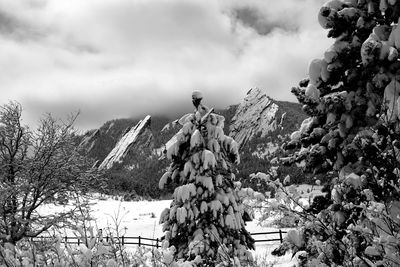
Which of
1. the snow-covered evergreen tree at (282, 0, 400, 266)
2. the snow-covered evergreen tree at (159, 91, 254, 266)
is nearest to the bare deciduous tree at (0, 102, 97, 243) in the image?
the snow-covered evergreen tree at (159, 91, 254, 266)

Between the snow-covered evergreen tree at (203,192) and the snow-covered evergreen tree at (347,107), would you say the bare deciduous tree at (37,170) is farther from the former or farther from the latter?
the snow-covered evergreen tree at (347,107)

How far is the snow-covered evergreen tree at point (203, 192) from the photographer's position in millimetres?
10617

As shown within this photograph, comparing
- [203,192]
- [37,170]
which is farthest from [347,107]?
[37,170]

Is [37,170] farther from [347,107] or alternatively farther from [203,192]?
[347,107]

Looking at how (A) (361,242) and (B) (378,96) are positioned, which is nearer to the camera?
A: (A) (361,242)

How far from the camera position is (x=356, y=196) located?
12.0ft

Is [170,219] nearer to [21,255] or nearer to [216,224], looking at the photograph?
[216,224]

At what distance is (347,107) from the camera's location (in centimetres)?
443

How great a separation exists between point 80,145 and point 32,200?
3.30 metres

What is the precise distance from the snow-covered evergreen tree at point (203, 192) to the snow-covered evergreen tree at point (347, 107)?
5.70 metres

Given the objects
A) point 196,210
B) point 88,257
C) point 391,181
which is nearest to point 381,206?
point 391,181

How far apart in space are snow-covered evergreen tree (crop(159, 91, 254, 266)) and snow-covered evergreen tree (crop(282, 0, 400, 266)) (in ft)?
18.7

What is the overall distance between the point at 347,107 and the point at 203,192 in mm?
7073

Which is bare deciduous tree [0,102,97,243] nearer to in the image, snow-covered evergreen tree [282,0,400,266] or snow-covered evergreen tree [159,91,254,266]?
snow-covered evergreen tree [159,91,254,266]
